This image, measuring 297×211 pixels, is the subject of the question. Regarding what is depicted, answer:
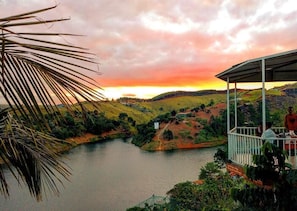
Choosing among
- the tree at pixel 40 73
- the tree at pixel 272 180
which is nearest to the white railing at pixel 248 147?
the tree at pixel 272 180

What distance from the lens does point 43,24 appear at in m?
1.46

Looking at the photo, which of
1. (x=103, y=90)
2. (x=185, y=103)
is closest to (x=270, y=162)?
(x=103, y=90)

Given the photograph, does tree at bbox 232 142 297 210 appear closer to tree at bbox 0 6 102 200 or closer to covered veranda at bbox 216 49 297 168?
covered veranda at bbox 216 49 297 168

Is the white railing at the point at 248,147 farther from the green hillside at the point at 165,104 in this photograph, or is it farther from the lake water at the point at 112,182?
the green hillside at the point at 165,104

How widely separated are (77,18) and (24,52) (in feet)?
2.88

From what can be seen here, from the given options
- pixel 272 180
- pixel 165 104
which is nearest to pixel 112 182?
pixel 272 180

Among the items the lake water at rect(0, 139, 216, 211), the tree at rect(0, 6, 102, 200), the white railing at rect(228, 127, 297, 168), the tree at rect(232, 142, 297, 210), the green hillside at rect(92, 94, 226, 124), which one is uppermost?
the green hillside at rect(92, 94, 226, 124)

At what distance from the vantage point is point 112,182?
23.8 m

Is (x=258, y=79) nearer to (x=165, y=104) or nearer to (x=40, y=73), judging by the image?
(x=40, y=73)

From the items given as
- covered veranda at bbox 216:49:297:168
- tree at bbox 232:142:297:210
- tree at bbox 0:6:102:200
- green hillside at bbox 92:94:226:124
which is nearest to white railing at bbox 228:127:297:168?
covered veranda at bbox 216:49:297:168

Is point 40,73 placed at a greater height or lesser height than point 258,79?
lesser

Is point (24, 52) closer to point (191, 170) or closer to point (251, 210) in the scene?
point (251, 210)

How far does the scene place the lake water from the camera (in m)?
18.8

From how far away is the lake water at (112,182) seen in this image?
18766mm
